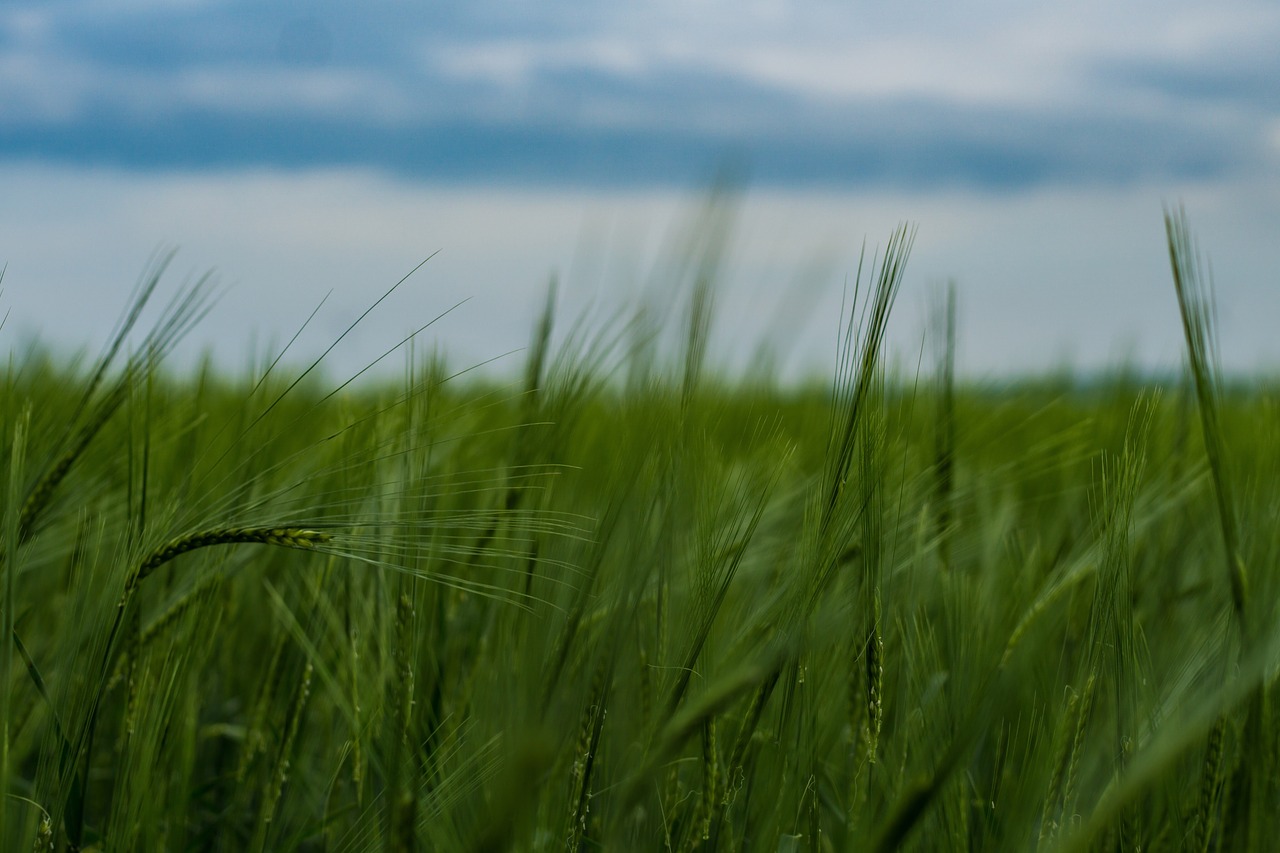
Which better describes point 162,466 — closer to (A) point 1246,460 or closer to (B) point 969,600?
(B) point 969,600

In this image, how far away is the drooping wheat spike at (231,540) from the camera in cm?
58

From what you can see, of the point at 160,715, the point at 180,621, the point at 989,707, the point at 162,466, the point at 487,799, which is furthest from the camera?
the point at 162,466

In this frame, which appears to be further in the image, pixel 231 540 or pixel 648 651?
pixel 648 651

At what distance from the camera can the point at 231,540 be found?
60cm

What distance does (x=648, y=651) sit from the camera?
2.39ft

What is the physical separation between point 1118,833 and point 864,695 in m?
0.19

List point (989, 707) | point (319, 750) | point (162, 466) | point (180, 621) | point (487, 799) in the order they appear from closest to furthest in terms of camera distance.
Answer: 1. point (989, 707)
2. point (487, 799)
3. point (180, 621)
4. point (162, 466)
5. point (319, 750)

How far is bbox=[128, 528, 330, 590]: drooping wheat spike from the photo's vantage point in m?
0.58

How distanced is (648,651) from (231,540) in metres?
0.31

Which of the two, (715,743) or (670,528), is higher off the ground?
(670,528)

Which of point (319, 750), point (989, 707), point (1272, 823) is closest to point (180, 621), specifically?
point (319, 750)

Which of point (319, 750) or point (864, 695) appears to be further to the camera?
point (319, 750)

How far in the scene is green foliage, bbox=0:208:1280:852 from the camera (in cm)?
54

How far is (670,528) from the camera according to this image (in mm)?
541
